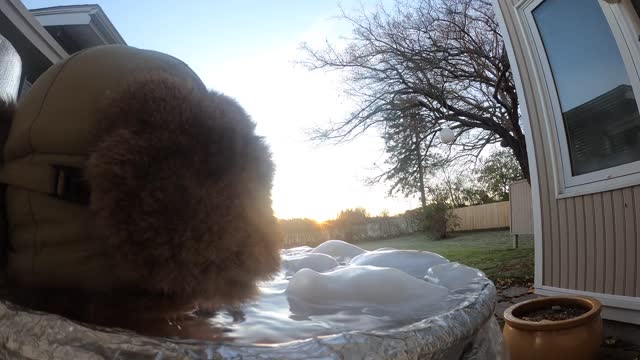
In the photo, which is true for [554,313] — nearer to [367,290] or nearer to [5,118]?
[367,290]

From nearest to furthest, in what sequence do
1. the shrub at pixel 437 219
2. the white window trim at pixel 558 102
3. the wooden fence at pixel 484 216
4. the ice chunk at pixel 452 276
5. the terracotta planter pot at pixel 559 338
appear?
1. the ice chunk at pixel 452 276
2. the terracotta planter pot at pixel 559 338
3. the white window trim at pixel 558 102
4. the shrub at pixel 437 219
5. the wooden fence at pixel 484 216

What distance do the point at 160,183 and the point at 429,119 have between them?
753 cm

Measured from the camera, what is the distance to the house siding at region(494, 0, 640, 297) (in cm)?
284

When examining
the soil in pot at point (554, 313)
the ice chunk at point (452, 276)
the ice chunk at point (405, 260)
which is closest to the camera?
the ice chunk at point (452, 276)

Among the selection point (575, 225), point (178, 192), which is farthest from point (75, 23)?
point (575, 225)

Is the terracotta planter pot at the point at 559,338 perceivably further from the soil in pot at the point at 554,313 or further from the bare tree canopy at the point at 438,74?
the bare tree canopy at the point at 438,74

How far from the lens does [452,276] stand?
0.83 metres

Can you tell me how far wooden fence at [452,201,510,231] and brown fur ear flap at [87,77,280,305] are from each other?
590 inches

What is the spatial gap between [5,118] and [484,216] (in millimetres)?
16412

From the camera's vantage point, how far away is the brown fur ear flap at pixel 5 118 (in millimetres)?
535

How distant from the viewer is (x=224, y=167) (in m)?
0.47

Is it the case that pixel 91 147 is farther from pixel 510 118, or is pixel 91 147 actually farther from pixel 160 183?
pixel 510 118

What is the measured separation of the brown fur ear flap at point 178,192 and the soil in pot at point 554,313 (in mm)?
2412

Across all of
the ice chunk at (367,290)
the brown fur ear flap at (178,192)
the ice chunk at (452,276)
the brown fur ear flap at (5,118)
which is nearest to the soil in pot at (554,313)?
the ice chunk at (452,276)
